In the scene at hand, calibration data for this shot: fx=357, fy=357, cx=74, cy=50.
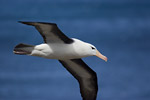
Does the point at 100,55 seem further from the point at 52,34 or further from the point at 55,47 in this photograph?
the point at 52,34

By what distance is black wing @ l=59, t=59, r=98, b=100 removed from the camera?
38.1 feet

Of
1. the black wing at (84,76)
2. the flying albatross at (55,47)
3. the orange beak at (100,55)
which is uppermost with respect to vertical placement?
the flying albatross at (55,47)

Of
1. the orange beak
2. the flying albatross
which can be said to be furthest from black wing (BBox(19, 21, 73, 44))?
the orange beak

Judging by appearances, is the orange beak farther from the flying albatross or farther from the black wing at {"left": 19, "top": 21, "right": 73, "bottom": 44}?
the black wing at {"left": 19, "top": 21, "right": 73, "bottom": 44}

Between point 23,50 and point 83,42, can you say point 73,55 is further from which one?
point 23,50

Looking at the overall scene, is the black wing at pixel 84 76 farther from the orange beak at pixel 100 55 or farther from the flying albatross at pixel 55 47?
the flying albatross at pixel 55 47

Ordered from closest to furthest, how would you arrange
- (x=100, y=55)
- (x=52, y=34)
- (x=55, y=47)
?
(x=55, y=47) → (x=52, y=34) → (x=100, y=55)

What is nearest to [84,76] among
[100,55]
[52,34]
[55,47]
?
[100,55]

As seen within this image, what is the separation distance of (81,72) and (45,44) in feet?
7.29

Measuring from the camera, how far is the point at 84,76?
11836 millimetres

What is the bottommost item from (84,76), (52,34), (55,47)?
(84,76)

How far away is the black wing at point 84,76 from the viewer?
11625mm

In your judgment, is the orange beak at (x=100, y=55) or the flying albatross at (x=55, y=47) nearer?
the flying albatross at (x=55, y=47)

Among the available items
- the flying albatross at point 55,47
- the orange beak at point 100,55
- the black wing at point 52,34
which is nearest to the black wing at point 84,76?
the orange beak at point 100,55
